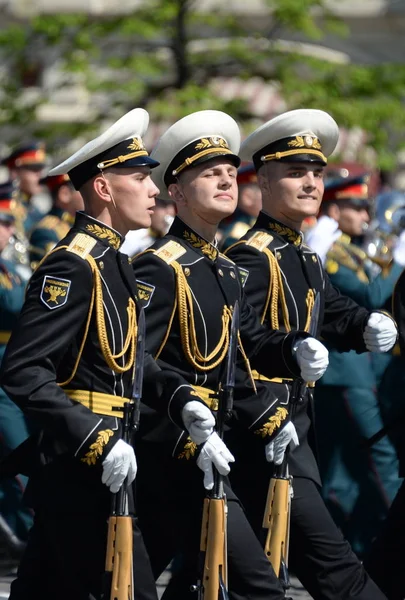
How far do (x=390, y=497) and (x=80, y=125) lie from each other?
1070 cm

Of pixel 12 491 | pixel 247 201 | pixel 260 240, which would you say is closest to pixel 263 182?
pixel 260 240

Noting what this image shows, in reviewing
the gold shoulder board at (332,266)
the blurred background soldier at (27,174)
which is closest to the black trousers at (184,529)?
the gold shoulder board at (332,266)

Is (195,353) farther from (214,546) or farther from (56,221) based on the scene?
(56,221)

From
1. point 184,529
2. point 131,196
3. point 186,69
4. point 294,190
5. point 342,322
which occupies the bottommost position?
point 184,529

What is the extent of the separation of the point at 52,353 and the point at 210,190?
4.02 feet

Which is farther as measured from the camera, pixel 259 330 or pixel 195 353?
pixel 259 330

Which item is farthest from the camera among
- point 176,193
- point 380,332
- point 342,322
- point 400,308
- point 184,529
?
point 400,308

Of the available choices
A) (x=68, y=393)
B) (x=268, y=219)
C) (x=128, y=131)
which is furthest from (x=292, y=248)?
(x=68, y=393)

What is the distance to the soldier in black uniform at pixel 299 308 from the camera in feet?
19.7

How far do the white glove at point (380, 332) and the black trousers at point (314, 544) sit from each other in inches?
24.8

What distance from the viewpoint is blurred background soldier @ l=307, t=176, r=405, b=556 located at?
862 cm

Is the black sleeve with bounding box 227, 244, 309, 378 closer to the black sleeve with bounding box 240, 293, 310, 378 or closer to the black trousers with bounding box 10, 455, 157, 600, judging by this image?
the black sleeve with bounding box 240, 293, 310, 378

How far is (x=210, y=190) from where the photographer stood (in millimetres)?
6137

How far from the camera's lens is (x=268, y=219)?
6645 mm
